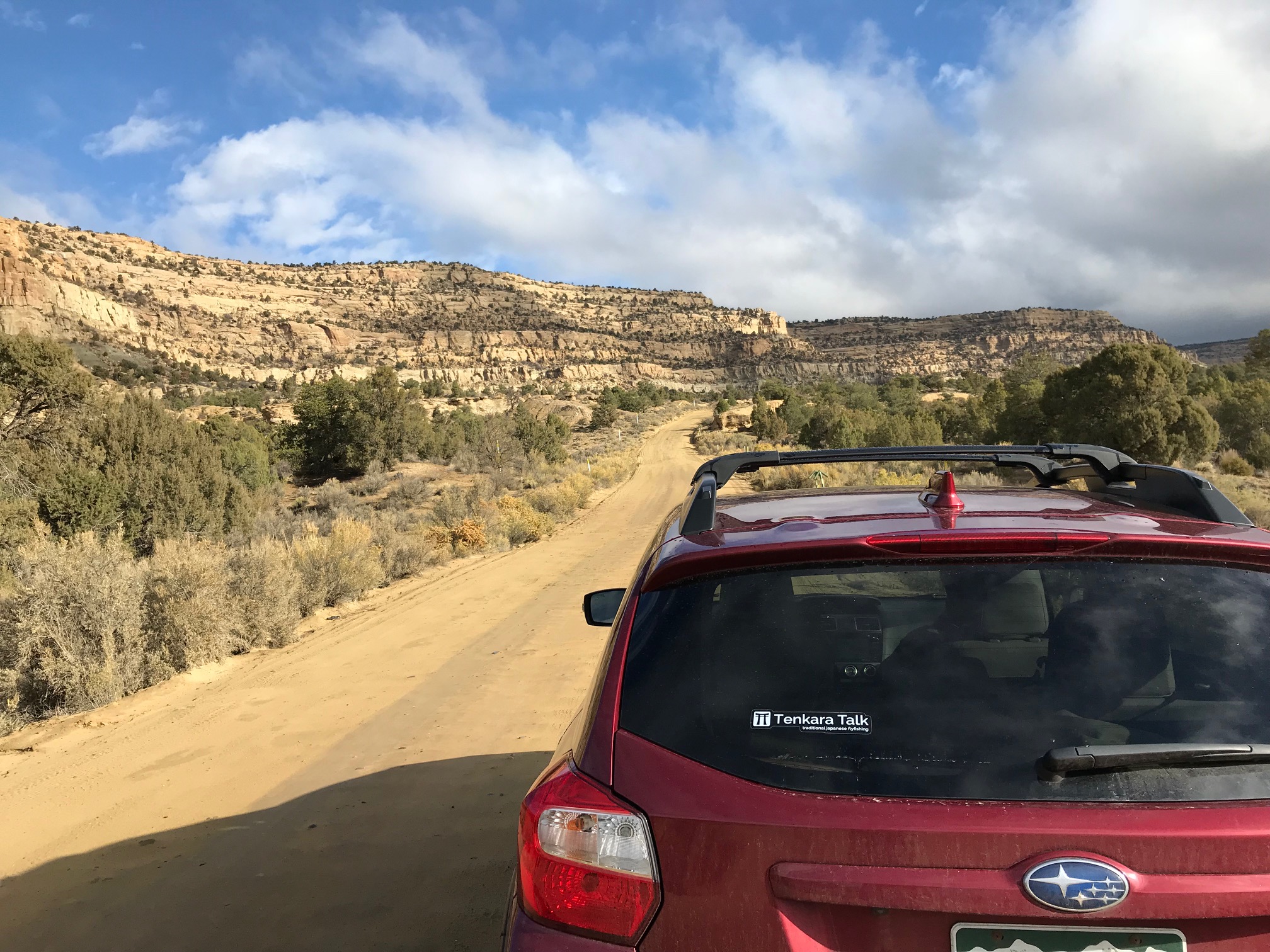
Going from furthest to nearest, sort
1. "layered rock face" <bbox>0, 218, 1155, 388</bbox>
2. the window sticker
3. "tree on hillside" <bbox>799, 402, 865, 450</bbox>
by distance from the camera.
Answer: "layered rock face" <bbox>0, 218, 1155, 388</bbox>, "tree on hillside" <bbox>799, 402, 865, 450</bbox>, the window sticker

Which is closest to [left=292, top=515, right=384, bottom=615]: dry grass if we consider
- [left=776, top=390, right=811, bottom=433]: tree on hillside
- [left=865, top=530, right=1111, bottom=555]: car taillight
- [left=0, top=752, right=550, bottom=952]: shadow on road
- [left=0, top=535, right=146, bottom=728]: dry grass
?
[left=0, top=535, right=146, bottom=728]: dry grass

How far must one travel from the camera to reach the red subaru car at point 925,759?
4.67ft

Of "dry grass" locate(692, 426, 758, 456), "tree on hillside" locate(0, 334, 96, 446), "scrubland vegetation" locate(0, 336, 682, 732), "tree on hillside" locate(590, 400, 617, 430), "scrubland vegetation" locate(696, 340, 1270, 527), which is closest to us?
"scrubland vegetation" locate(0, 336, 682, 732)

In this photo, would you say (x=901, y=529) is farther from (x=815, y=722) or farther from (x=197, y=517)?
(x=197, y=517)

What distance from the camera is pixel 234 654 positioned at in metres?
8.48

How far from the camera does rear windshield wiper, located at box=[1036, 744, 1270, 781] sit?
4.90 ft

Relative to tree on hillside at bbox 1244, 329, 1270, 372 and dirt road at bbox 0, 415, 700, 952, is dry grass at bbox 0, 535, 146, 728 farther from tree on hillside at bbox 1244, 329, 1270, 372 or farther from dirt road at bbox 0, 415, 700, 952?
tree on hillside at bbox 1244, 329, 1270, 372

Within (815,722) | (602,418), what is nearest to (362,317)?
(602,418)

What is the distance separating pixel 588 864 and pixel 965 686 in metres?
0.85

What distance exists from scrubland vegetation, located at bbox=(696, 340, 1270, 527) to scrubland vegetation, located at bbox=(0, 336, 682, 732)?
7.27m

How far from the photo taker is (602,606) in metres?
3.60

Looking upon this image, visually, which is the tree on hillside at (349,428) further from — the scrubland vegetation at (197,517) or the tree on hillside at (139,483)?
the tree on hillside at (139,483)

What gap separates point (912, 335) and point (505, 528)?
11598 centimetres

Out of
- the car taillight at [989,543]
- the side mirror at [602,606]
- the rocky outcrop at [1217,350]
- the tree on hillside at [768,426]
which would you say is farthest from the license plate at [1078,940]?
the rocky outcrop at [1217,350]
